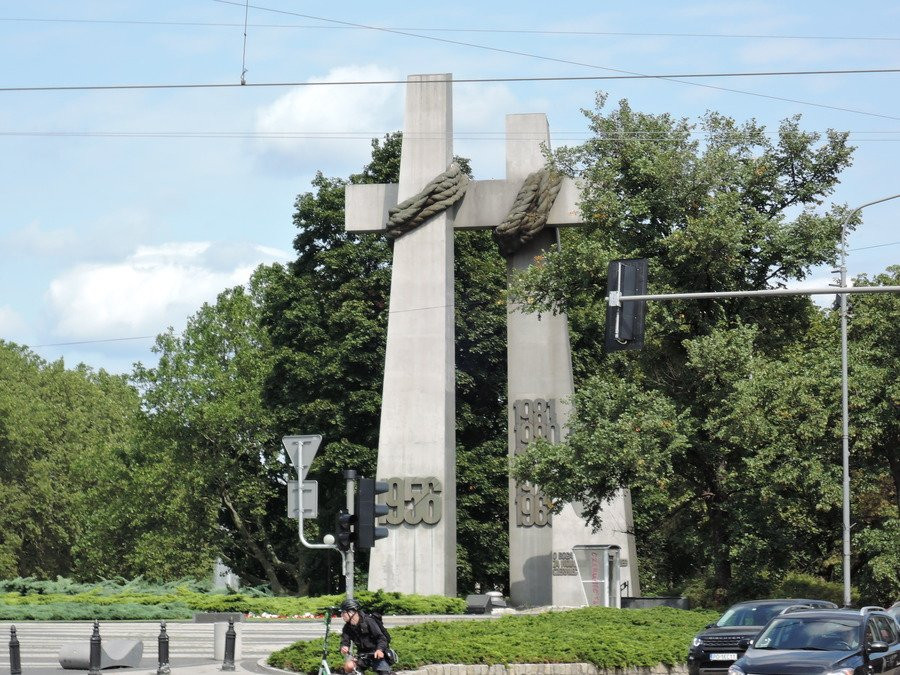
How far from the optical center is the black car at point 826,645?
53.7 ft

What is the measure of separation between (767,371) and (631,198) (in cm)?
562

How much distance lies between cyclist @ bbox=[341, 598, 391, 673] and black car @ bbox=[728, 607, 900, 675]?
433cm

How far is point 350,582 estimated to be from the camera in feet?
56.8

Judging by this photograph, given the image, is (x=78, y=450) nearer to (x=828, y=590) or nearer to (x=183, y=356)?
(x=183, y=356)

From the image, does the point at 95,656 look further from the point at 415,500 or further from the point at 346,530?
the point at 415,500

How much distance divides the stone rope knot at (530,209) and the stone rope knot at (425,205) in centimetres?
166

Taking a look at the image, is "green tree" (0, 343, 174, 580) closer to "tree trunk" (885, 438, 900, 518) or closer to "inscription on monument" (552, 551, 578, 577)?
"inscription on monument" (552, 551, 578, 577)

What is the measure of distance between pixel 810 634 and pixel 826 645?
393 mm

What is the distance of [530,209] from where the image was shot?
123 feet

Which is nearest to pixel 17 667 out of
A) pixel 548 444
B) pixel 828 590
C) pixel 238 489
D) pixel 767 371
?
pixel 548 444

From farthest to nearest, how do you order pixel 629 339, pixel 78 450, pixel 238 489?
pixel 78 450 < pixel 238 489 < pixel 629 339

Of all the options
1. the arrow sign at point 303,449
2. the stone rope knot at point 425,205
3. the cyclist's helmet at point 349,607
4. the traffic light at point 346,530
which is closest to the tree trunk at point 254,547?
the stone rope knot at point 425,205

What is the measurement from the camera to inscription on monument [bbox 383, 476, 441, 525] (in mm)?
35781

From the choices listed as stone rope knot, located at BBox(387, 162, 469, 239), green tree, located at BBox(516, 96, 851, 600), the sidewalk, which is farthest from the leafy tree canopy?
the sidewalk
